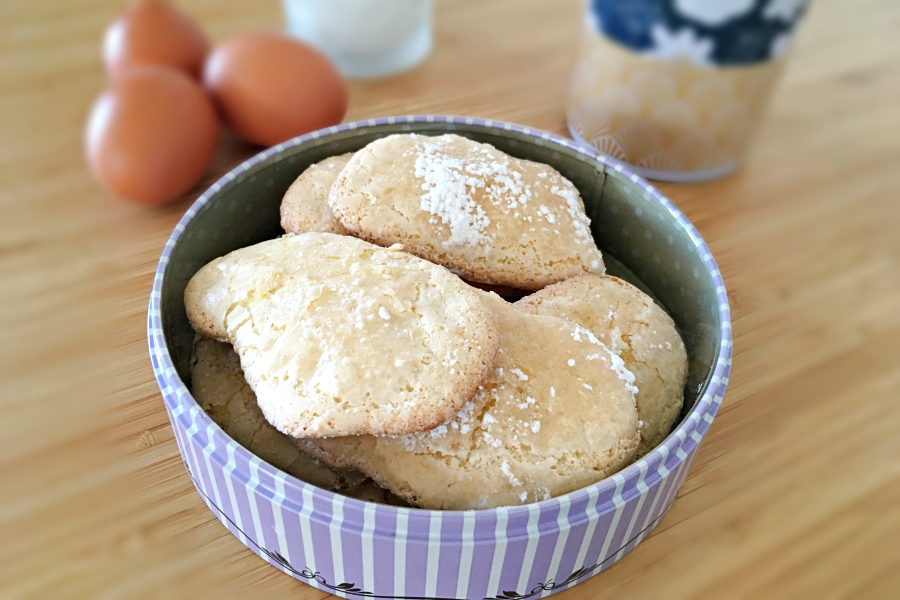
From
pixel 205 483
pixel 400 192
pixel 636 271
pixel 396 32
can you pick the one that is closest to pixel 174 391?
pixel 205 483

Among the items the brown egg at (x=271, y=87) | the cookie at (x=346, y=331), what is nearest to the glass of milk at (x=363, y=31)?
the brown egg at (x=271, y=87)

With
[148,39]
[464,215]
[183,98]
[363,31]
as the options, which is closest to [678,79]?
[464,215]

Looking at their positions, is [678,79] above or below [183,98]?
above

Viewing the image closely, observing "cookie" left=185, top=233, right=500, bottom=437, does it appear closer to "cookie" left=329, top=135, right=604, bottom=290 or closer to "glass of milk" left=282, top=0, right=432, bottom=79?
"cookie" left=329, top=135, right=604, bottom=290

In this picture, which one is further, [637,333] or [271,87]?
[271,87]

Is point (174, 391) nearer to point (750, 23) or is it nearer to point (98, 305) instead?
point (98, 305)

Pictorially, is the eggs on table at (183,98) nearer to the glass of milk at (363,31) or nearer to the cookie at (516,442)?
the glass of milk at (363,31)

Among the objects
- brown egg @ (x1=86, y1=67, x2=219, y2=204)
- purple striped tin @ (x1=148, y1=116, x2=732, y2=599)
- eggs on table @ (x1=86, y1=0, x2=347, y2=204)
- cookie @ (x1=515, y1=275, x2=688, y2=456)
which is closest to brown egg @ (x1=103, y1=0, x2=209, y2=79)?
eggs on table @ (x1=86, y1=0, x2=347, y2=204)

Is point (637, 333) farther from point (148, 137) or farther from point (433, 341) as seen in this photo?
point (148, 137)
